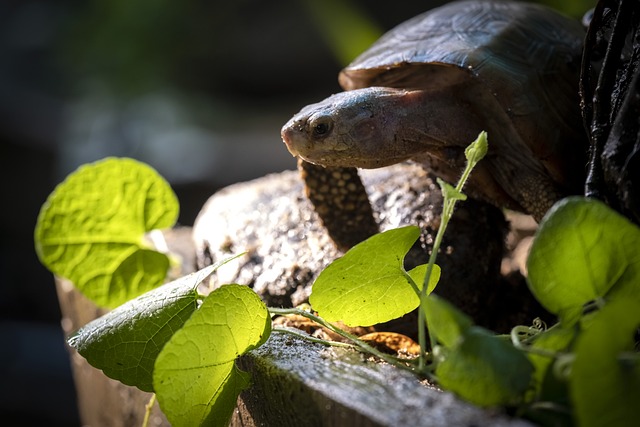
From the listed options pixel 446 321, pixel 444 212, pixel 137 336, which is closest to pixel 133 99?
pixel 137 336

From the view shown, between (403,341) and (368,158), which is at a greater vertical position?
(368,158)

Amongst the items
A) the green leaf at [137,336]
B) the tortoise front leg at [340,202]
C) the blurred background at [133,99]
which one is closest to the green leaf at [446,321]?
the green leaf at [137,336]

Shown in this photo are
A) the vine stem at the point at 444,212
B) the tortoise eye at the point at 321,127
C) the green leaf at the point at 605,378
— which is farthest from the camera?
the tortoise eye at the point at 321,127

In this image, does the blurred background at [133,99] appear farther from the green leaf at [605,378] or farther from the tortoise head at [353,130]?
the green leaf at [605,378]

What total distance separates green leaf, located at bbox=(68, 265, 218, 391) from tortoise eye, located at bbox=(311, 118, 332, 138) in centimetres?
23

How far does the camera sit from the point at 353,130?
0.88 metres

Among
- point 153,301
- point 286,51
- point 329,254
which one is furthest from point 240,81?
point 153,301

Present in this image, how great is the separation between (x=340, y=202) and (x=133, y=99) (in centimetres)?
400

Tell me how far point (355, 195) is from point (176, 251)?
0.51 metres

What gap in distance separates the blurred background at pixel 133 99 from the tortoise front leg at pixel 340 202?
274cm

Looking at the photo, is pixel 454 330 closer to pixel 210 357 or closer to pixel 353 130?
pixel 210 357

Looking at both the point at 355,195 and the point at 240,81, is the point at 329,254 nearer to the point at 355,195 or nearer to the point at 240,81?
the point at 355,195

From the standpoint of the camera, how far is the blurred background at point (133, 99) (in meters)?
3.89

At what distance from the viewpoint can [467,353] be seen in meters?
0.50
